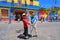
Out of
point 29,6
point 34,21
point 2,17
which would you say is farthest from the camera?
point 29,6

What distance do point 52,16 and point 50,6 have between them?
2.73 m

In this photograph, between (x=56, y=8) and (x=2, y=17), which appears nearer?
(x=2, y=17)

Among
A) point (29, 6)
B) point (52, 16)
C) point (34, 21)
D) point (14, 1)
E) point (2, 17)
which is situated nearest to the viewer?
point (34, 21)

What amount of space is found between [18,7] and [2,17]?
4.88 meters

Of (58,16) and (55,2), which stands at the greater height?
(55,2)

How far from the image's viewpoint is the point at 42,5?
4934 centimetres

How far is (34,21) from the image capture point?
14.3 meters

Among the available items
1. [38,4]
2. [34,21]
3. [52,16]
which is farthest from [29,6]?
[34,21]

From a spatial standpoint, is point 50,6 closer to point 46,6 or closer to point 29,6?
point 46,6

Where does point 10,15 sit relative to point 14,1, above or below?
below

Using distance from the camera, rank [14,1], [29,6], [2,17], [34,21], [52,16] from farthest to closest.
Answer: [52,16]
[29,6]
[14,1]
[2,17]
[34,21]

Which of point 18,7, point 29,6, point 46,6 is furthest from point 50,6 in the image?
point 18,7

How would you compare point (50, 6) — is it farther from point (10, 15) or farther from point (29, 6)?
point (10, 15)

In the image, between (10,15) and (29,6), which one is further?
(29,6)
